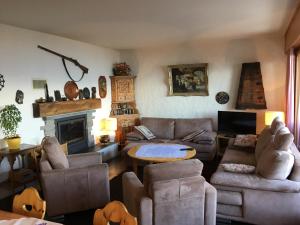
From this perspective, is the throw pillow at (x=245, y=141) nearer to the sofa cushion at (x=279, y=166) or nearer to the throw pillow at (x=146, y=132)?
the sofa cushion at (x=279, y=166)

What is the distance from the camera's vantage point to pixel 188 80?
6195mm

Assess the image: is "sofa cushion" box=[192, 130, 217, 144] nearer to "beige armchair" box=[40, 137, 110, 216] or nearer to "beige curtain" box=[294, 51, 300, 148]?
"beige curtain" box=[294, 51, 300, 148]

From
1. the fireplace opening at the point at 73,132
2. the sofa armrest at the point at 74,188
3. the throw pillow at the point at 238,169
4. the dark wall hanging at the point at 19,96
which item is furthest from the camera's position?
the fireplace opening at the point at 73,132

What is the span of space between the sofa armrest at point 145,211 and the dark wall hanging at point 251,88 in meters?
4.04

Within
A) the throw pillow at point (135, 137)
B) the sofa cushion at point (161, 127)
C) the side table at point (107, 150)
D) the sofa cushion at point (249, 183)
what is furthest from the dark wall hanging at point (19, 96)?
the sofa cushion at point (249, 183)

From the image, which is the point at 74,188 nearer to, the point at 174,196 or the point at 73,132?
the point at 174,196

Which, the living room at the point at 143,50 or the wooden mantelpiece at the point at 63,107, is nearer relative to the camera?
the living room at the point at 143,50

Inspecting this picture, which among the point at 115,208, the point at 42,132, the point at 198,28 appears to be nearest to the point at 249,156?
the point at 198,28

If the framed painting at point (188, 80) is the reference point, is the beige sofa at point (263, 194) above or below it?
below

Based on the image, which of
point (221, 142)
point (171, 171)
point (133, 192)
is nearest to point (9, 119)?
point (133, 192)

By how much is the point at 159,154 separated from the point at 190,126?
1.81m

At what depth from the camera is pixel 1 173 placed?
3834 mm

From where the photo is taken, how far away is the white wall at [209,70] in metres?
5.46

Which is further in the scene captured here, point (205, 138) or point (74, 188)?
point (205, 138)
